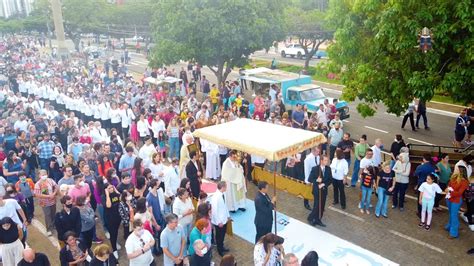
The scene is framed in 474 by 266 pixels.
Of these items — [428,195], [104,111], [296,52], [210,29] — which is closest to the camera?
[428,195]

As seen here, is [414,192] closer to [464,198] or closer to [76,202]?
[464,198]

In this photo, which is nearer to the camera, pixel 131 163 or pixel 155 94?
pixel 131 163

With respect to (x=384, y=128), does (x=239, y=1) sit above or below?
above

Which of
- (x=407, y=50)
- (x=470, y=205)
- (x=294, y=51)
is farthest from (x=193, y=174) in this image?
(x=294, y=51)

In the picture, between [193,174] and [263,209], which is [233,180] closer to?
[193,174]

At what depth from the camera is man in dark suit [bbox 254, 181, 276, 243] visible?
9016 millimetres

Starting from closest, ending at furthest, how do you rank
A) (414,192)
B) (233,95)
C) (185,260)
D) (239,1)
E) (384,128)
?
(185,260), (414,192), (384,128), (233,95), (239,1)

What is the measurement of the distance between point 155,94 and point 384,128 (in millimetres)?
11661

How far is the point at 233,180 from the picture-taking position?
1131 cm

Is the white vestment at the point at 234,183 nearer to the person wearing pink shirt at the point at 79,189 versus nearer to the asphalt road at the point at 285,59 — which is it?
the person wearing pink shirt at the point at 79,189

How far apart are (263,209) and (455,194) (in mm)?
4523

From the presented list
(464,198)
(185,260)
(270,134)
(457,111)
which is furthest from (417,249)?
(457,111)

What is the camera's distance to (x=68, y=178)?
10.2m

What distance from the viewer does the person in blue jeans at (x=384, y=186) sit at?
35.9 feet
